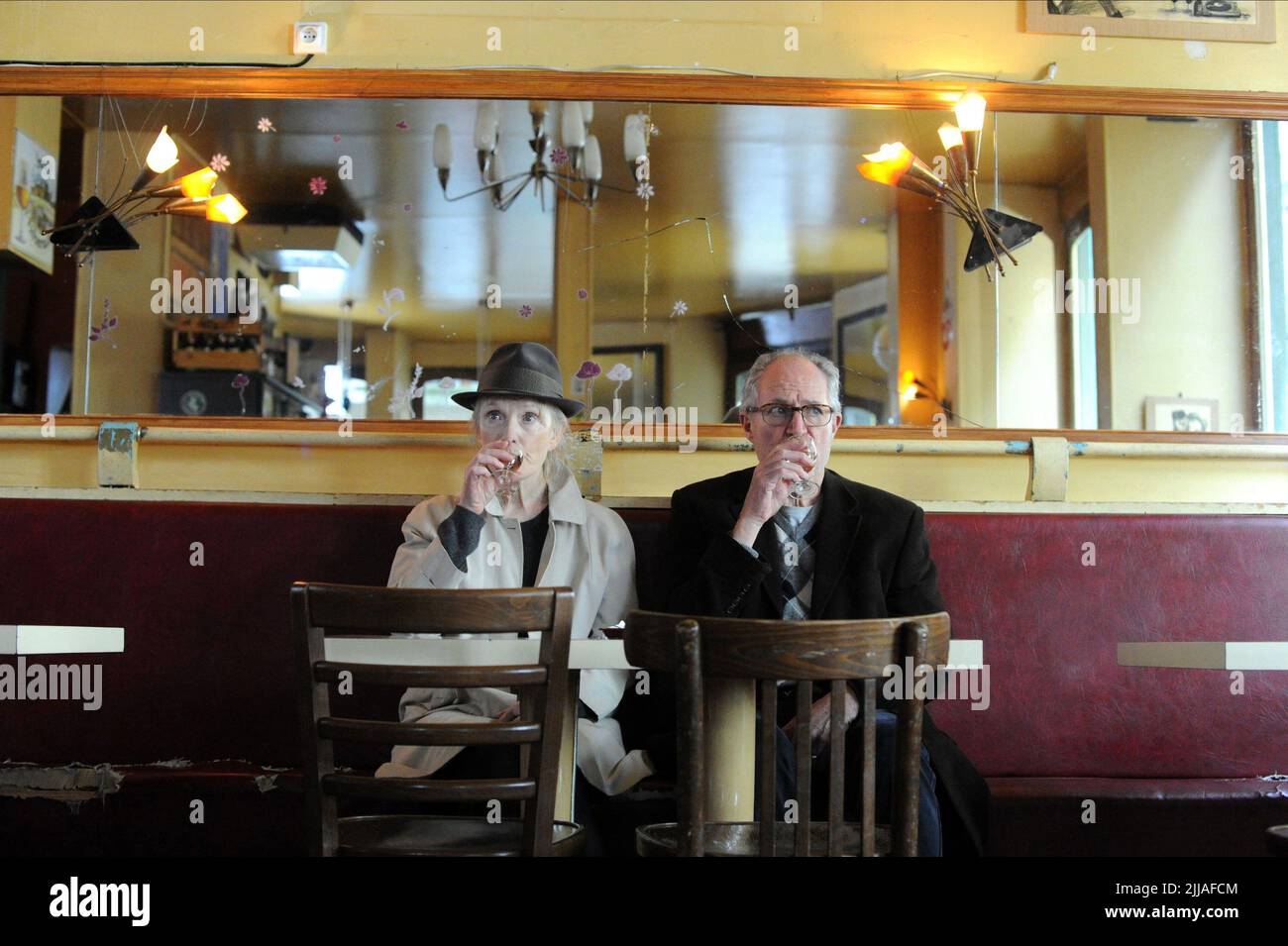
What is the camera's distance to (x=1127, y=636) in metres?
2.74

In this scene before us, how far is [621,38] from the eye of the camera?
325cm

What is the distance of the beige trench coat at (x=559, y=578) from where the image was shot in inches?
93.4

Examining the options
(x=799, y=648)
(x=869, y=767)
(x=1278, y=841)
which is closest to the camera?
(x=799, y=648)

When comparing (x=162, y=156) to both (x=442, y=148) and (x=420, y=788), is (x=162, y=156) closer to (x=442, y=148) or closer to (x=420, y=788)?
(x=442, y=148)

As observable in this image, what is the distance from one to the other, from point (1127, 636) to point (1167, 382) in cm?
84

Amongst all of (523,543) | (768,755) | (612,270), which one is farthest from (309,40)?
(768,755)

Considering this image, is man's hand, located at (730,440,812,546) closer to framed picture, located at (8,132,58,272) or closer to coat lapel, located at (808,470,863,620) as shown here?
coat lapel, located at (808,470,863,620)

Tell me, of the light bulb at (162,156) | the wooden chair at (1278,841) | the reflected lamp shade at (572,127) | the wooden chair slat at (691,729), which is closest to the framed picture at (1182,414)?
the wooden chair at (1278,841)

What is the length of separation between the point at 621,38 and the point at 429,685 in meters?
2.19

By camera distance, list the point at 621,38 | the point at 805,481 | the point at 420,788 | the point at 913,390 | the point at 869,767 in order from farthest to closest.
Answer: the point at 621,38 → the point at 913,390 → the point at 805,481 → the point at 420,788 → the point at 869,767

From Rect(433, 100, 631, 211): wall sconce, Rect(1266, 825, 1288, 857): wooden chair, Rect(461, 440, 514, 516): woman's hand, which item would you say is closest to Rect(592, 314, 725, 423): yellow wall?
Rect(433, 100, 631, 211): wall sconce

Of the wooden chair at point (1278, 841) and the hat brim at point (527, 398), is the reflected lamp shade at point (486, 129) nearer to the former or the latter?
the hat brim at point (527, 398)

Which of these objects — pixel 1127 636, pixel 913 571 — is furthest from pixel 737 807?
pixel 1127 636
